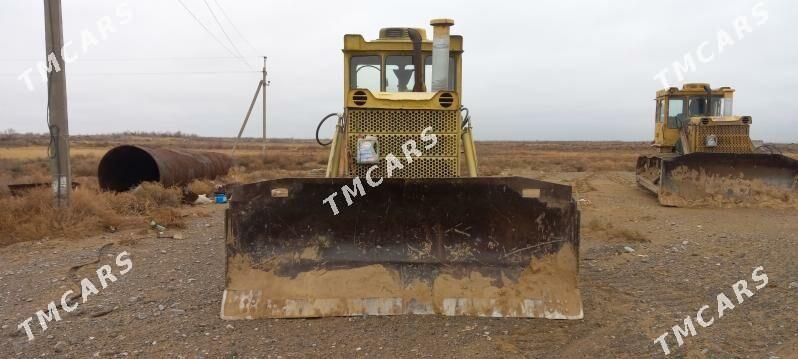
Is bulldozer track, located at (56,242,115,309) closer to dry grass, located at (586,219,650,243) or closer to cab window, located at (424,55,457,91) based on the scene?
cab window, located at (424,55,457,91)

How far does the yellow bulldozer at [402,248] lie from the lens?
453cm

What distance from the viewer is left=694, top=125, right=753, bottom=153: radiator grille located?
1391cm

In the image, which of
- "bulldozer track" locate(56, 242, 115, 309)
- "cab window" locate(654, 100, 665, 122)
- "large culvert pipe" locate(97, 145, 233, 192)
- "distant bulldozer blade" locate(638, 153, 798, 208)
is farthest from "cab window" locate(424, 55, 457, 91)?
"cab window" locate(654, 100, 665, 122)

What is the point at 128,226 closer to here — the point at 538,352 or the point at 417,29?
the point at 417,29

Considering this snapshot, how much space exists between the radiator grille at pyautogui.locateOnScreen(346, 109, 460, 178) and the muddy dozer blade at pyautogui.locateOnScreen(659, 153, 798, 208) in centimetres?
803

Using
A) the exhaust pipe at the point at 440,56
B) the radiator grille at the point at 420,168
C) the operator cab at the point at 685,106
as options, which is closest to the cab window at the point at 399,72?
the exhaust pipe at the point at 440,56

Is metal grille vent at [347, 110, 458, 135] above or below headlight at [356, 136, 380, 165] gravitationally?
above

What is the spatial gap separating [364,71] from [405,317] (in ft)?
11.9

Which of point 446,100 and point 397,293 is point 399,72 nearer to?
point 446,100

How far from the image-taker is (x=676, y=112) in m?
15.6

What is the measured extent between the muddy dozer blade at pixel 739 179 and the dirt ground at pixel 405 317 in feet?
13.2

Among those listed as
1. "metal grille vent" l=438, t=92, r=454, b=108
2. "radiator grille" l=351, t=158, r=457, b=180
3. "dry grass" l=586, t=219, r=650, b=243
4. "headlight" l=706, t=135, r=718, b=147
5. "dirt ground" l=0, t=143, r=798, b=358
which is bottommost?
"dirt ground" l=0, t=143, r=798, b=358

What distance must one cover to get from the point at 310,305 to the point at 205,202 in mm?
9726

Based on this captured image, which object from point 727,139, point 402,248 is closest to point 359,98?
point 402,248
